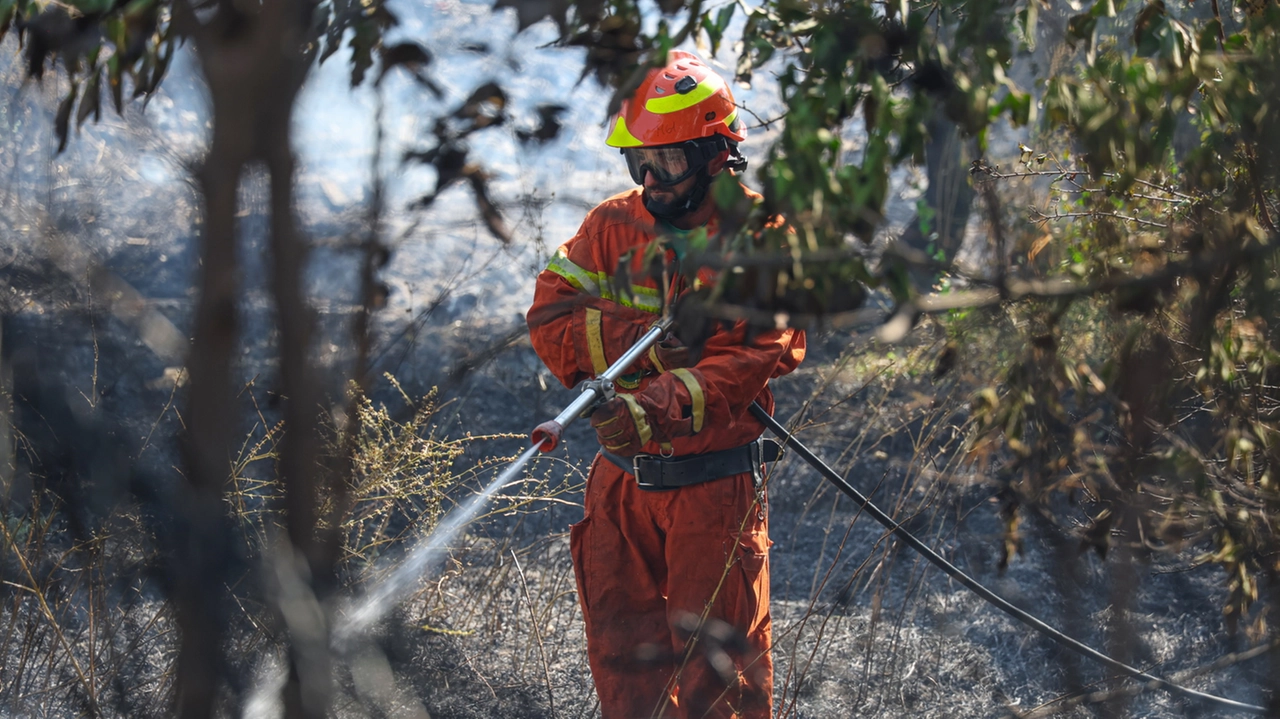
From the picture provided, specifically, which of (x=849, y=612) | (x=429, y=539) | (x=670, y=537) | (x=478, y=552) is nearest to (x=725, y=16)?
(x=670, y=537)

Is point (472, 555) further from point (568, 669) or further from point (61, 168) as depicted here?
point (61, 168)

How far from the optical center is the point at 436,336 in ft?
24.1

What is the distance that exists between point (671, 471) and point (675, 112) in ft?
3.40

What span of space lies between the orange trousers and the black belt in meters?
0.03

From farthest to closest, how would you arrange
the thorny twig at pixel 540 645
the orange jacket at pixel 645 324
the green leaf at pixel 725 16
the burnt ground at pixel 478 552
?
1. the thorny twig at pixel 540 645
2. the orange jacket at pixel 645 324
3. the green leaf at pixel 725 16
4. the burnt ground at pixel 478 552

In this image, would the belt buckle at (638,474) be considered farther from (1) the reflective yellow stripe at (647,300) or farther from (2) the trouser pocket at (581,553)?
(1) the reflective yellow stripe at (647,300)

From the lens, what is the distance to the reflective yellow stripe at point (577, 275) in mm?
3057

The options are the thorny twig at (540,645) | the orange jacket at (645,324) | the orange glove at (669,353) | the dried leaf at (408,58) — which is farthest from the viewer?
the thorny twig at (540,645)

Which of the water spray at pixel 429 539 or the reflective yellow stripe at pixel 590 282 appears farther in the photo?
the reflective yellow stripe at pixel 590 282

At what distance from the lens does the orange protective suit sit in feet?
9.38

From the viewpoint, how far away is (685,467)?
9.70 feet

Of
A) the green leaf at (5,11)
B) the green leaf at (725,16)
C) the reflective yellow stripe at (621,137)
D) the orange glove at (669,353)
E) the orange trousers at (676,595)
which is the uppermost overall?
the green leaf at (5,11)

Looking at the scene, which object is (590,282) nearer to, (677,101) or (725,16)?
(677,101)

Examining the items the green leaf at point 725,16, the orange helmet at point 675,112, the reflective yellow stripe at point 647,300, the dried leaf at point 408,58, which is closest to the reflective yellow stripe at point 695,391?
the reflective yellow stripe at point 647,300
